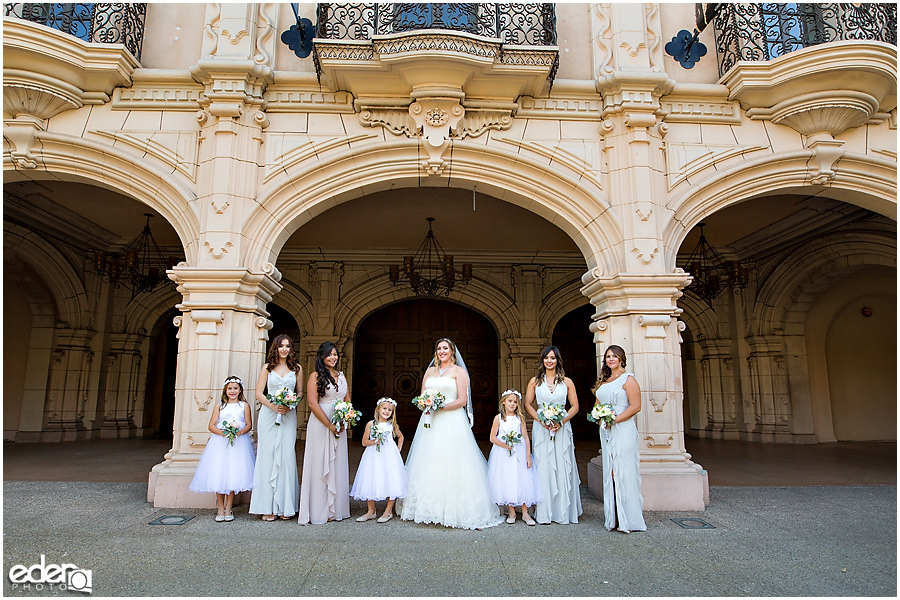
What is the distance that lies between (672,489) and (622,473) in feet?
4.00

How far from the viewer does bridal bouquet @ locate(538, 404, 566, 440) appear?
5.19m

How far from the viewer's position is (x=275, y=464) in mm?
5273

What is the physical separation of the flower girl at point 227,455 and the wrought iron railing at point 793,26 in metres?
6.67

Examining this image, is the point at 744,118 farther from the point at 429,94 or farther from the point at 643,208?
the point at 429,94

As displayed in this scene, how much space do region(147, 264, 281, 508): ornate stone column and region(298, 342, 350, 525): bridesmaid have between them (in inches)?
50.0

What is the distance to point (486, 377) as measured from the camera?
12555 millimetres

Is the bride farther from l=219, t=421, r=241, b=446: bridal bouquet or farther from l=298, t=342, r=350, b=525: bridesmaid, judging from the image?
l=219, t=421, r=241, b=446: bridal bouquet

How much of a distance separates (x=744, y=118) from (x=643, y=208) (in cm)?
186

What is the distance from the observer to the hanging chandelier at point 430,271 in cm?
947

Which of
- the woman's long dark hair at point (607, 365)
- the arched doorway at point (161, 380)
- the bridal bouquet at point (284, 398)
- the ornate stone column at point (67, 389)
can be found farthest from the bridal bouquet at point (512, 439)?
the arched doorway at point (161, 380)
